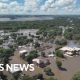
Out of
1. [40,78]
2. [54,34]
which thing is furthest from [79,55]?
[54,34]

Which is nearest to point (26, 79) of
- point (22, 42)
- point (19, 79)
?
point (19, 79)

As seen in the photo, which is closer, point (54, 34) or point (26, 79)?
point (26, 79)

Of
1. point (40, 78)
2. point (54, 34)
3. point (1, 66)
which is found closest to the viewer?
Result: point (40, 78)

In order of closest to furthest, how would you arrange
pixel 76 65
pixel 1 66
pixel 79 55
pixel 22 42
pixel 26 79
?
pixel 26 79 < pixel 1 66 < pixel 76 65 < pixel 79 55 < pixel 22 42

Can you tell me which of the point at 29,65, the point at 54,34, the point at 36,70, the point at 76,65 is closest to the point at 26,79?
the point at 36,70

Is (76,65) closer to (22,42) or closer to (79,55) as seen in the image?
(79,55)

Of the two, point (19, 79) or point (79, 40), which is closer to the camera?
point (19, 79)

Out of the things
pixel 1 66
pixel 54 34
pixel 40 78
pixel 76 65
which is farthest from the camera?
pixel 54 34

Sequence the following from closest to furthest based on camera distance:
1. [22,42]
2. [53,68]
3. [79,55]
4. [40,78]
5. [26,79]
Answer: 1. [26,79]
2. [40,78]
3. [53,68]
4. [79,55]
5. [22,42]

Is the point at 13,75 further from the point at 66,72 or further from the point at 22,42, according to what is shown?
the point at 22,42
